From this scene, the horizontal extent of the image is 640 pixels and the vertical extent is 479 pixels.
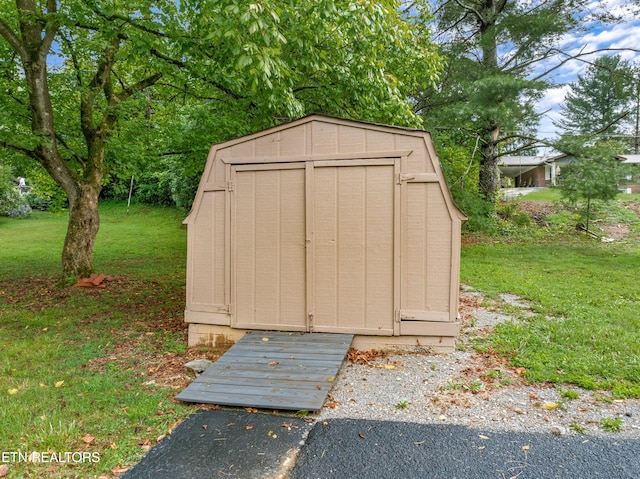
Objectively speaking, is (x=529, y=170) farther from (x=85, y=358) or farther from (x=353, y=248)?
(x=85, y=358)

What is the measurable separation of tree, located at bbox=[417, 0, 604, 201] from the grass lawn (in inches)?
137

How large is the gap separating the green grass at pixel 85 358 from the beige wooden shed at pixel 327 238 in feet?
3.49

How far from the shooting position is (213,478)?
208 centimetres

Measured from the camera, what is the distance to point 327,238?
4004 mm

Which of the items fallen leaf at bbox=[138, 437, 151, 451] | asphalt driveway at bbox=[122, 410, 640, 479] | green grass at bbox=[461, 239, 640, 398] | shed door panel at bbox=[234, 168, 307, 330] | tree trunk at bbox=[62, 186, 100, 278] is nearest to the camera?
asphalt driveway at bbox=[122, 410, 640, 479]

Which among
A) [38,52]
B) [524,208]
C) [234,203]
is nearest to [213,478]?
[234,203]

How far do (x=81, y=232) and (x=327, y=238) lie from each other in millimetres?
5289

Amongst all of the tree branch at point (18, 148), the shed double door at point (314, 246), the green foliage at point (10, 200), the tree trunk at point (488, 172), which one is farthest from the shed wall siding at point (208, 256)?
the green foliage at point (10, 200)

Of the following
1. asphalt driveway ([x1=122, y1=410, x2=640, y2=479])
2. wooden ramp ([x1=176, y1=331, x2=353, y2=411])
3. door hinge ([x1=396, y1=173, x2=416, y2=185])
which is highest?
door hinge ([x1=396, y1=173, x2=416, y2=185])

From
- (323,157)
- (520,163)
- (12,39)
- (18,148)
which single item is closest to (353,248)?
(323,157)

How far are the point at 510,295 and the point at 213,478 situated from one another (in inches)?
225

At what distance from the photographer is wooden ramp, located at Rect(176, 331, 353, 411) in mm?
2855

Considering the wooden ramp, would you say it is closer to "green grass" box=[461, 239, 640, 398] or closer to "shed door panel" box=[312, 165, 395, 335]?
"shed door panel" box=[312, 165, 395, 335]

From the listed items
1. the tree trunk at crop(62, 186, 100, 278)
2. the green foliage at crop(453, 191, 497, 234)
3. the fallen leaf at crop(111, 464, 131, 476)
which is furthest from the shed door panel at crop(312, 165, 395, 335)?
the green foliage at crop(453, 191, 497, 234)
